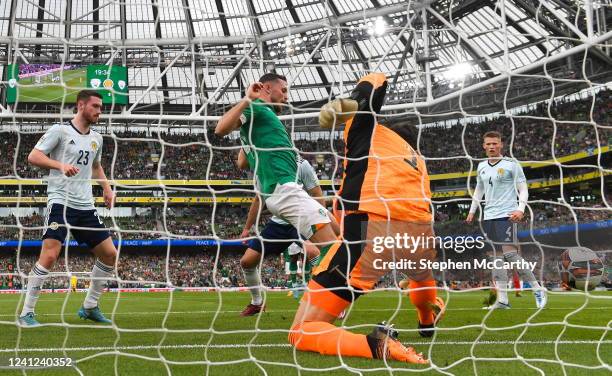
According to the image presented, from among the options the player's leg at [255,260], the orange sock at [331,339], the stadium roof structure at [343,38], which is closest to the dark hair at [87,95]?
the player's leg at [255,260]

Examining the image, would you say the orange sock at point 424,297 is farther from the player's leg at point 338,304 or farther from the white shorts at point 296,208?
the white shorts at point 296,208

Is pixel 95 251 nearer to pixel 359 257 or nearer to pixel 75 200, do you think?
pixel 75 200

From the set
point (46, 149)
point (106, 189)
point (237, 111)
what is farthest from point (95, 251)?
point (237, 111)

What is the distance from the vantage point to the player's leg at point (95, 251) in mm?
5109

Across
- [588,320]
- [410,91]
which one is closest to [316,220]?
[588,320]

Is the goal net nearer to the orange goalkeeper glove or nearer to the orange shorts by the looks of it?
the orange shorts

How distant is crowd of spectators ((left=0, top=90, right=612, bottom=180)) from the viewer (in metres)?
23.3

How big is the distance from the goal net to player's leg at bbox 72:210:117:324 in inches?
6.5

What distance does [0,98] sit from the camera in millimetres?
26156

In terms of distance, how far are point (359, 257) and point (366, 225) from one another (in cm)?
21

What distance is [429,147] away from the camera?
29094 millimetres

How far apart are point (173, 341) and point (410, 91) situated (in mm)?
16496

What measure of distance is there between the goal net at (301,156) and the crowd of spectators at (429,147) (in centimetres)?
13

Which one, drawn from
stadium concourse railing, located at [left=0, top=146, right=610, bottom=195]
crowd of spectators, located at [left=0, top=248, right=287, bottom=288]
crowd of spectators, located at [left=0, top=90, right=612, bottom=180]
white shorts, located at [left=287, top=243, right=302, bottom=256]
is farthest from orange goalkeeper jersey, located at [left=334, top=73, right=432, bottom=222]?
crowd of spectators, located at [left=0, top=248, right=287, bottom=288]
